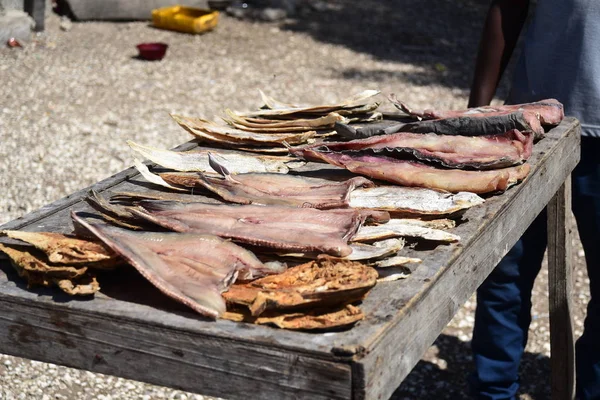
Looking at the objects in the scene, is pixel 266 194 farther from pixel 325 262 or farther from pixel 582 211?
pixel 582 211

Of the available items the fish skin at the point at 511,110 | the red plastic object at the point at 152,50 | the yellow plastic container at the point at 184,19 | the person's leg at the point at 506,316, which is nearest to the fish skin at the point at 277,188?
the fish skin at the point at 511,110

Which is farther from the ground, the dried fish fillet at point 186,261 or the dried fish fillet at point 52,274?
the dried fish fillet at point 186,261

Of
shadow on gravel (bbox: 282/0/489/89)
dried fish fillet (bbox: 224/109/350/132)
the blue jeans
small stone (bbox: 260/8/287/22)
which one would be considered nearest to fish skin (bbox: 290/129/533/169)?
dried fish fillet (bbox: 224/109/350/132)

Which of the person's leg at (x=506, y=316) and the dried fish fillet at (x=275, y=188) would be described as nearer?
the dried fish fillet at (x=275, y=188)

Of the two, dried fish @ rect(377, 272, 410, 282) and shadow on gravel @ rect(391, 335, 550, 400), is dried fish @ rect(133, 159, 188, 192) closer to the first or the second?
dried fish @ rect(377, 272, 410, 282)

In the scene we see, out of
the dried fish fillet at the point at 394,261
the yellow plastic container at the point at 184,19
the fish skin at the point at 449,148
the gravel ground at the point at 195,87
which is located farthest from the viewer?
the yellow plastic container at the point at 184,19

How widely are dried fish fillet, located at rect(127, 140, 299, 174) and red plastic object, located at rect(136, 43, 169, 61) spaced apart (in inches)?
269

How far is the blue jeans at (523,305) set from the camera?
336 centimetres

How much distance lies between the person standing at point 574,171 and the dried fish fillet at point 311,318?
6.50 ft

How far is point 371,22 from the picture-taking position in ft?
39.7

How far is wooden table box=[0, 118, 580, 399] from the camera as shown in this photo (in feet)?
5.02

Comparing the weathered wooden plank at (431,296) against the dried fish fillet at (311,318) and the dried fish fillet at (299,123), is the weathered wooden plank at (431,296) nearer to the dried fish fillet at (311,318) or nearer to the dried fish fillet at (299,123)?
the dried fish fillet at (311,318)

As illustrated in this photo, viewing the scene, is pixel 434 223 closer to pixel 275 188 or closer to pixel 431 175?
pixel 431 175

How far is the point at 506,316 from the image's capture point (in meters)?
3.69
